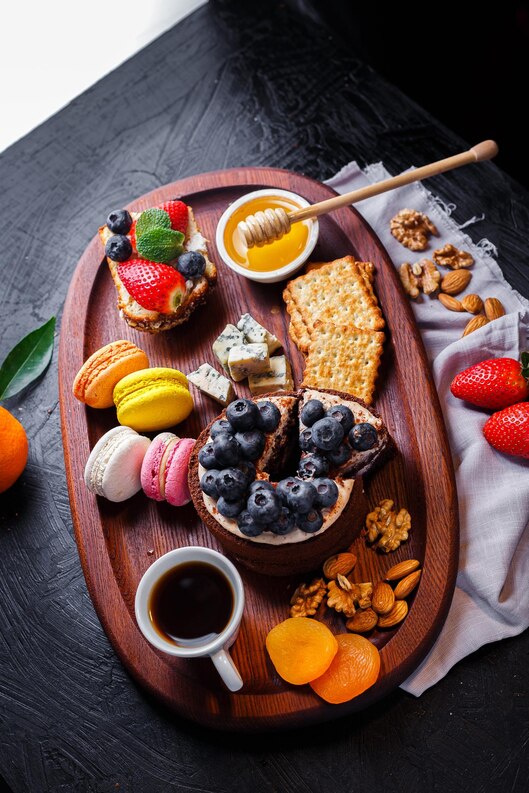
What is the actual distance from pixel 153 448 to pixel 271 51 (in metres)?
2.01

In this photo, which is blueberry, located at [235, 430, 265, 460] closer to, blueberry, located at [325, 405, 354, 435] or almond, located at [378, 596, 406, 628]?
blueberry, located at [325, 405, 354, 435]

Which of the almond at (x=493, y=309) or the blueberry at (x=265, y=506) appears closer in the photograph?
the blueberry at (x=265, y=506)

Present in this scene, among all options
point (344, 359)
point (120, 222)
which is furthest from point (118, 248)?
point (344, 359)

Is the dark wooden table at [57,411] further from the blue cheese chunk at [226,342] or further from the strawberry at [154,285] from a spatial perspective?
the blue cheese chunk at [226,342]

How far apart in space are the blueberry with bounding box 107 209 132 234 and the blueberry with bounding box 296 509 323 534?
1349mm

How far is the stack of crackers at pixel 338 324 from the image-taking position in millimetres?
2848

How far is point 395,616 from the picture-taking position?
2576 millimetres

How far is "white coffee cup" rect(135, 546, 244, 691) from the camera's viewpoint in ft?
7.78

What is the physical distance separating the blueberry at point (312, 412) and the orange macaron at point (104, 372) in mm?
756

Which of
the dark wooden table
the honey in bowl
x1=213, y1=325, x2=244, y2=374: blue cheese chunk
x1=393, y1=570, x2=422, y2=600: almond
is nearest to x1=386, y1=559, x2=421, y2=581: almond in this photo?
x1=393, y1=570, x2=422, y2=600: almond

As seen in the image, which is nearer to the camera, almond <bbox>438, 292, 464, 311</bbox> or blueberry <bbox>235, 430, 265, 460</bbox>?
blueberry <bbox>235, 430, 265, 460</bbox>

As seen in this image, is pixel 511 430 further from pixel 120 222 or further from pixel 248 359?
pixel 120 222

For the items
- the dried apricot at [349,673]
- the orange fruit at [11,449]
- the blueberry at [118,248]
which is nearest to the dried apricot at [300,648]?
the dried apricot at [349,673]

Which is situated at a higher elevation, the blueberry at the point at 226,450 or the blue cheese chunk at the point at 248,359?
the blue cheese chunk at the point at 248,359
